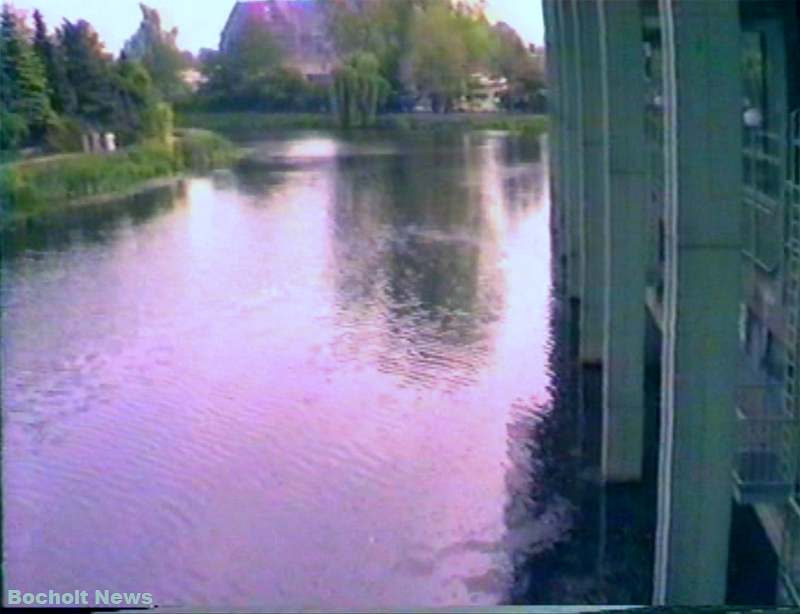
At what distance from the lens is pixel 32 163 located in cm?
635

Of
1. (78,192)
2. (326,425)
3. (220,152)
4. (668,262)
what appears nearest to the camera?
(668,262)

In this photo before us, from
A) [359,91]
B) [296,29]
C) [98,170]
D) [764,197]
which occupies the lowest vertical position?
[764,197]

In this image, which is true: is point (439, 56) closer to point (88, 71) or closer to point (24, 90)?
point (88, 71)

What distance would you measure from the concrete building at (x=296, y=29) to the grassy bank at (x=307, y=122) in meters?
0.33

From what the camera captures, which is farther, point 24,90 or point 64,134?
point 64,134

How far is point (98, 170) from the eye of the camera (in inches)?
308

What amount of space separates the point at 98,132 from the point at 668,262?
4.23 m

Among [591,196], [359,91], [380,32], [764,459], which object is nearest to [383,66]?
[380,32]

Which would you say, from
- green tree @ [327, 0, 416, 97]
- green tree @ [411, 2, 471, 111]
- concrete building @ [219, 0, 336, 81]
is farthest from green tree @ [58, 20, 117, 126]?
green tree @ [411, 2, 471, 111]

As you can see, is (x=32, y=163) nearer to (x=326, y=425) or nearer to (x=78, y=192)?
(x=78, y=192)

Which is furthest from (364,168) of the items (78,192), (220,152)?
(78,192)

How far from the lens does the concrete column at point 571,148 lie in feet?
33.5

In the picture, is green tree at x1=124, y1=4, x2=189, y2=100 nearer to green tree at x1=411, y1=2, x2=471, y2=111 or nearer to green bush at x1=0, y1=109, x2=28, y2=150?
green bush at x1=0, y1=109, x2=28, y2=150

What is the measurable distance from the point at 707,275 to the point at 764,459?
29.9 inches
